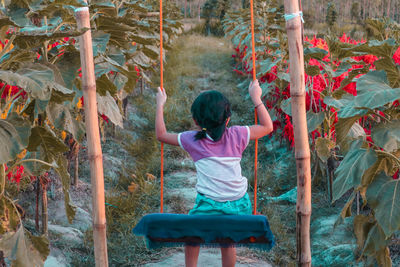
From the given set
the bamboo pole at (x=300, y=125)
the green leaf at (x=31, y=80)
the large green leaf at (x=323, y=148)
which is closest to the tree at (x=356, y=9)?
the large green leaf at (x=323, y=148)

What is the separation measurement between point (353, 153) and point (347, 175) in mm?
146

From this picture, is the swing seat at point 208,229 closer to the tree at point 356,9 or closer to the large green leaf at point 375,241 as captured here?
the large green leaf at point 375,241

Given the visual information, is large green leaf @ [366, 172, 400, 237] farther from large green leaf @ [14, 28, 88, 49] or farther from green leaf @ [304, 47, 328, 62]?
large green leaf @ [14, 28, 88, 49]

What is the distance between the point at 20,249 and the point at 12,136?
0.52 metres

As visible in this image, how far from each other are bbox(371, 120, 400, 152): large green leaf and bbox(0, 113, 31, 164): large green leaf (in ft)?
4.93

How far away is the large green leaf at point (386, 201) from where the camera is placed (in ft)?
7.20

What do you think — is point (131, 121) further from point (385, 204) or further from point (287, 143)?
point (385, 204)

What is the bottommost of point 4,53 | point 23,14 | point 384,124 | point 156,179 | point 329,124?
point 156,179

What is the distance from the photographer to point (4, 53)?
2.18 meters

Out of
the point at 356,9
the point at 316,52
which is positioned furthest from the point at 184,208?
the point at 356,9

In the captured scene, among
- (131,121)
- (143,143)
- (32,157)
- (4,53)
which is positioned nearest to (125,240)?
(32,157)

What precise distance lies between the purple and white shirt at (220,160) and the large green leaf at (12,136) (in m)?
0.77

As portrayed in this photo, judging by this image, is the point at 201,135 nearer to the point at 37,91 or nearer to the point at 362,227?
the point at 37,91

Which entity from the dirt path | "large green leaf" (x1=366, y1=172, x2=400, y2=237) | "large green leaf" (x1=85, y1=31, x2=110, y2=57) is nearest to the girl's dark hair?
"large green leaf" (x1=85, y1=31, x2=110, y2=57)
